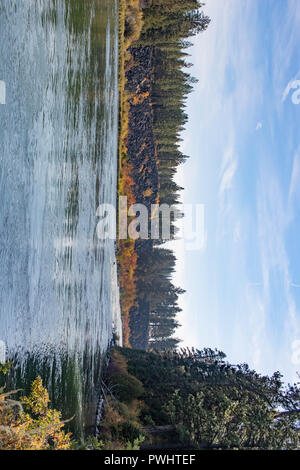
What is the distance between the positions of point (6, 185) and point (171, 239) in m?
70.6

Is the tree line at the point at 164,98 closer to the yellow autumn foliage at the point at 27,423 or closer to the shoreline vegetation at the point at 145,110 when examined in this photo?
the shoreline vegetation at the point at 145,110

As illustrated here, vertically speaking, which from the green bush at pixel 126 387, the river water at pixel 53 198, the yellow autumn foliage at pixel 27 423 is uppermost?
the river water at pixel 53 198

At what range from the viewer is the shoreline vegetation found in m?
44.1

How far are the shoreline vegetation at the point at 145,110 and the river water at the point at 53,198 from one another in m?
11.6

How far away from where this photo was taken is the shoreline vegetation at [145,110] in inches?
1735

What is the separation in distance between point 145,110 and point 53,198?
35.6 meters

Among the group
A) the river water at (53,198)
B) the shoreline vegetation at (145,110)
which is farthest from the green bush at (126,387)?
the shoreline vegetation at (145,110)

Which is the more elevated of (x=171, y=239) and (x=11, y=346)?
(x=171, y=239)

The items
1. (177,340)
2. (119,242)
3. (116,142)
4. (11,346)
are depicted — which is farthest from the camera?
(177,340)

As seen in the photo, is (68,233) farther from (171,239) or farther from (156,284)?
(171,239)

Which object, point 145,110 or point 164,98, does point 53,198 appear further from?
point 164,98

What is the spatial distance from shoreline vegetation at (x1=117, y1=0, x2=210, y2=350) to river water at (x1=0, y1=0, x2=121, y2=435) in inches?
Result: 459

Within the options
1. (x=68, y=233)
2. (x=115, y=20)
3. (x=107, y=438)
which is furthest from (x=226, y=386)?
(x=115, y=20)

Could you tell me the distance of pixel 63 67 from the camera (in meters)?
22.1
